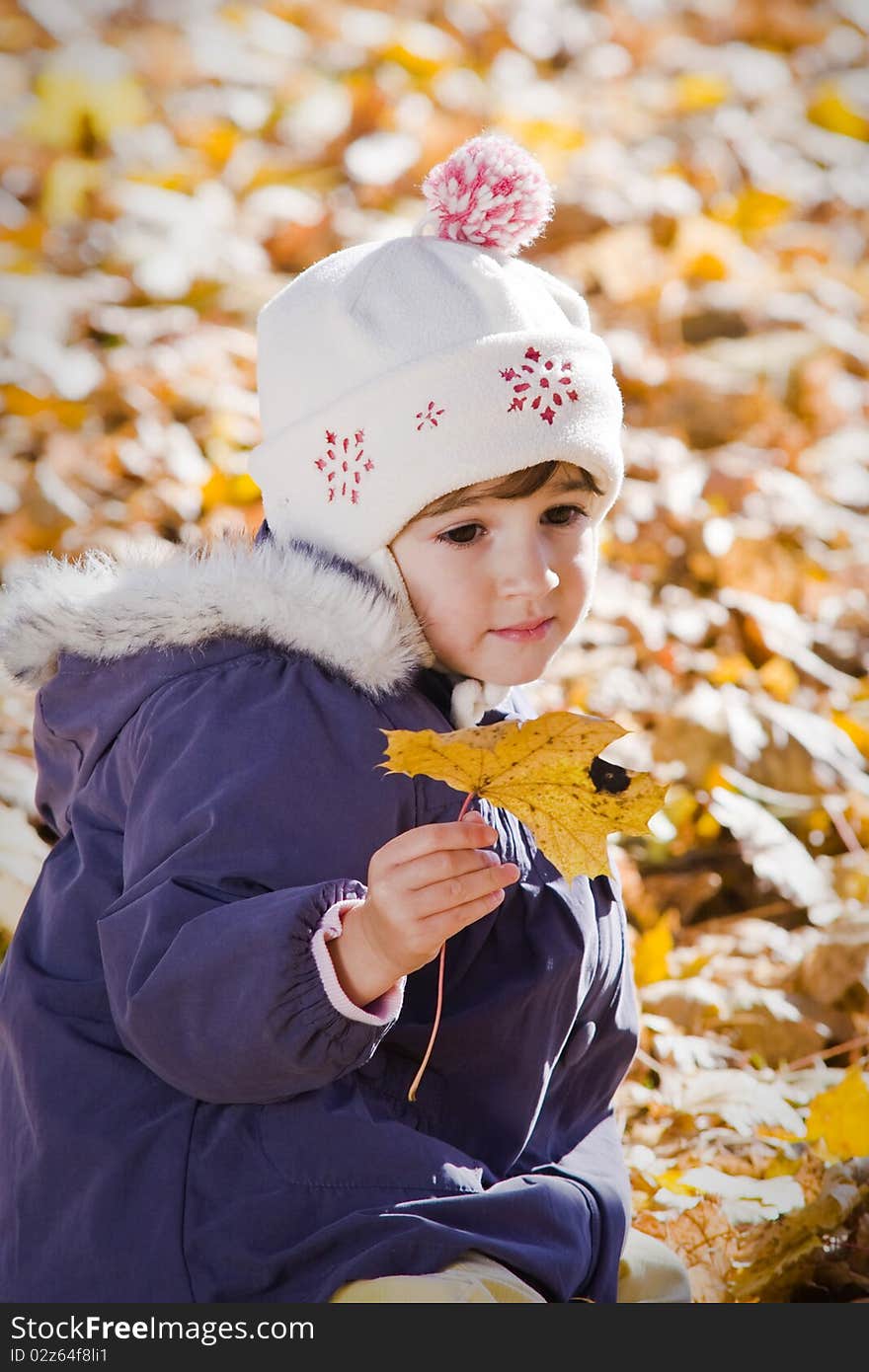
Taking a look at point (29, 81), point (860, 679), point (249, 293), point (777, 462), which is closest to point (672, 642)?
point (860, 679)

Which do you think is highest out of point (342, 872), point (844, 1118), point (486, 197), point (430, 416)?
point (486, 197)

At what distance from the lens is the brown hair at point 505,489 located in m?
1.59

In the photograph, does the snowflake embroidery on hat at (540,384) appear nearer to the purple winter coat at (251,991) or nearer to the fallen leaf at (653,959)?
the purple winter coat at (251,991)

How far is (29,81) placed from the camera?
5547 millimetres

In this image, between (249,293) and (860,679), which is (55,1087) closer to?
(860,679)

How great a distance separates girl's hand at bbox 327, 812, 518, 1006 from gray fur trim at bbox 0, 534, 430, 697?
0.32m

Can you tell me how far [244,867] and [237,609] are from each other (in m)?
0.28

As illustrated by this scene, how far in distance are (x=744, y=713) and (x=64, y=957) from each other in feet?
5.49

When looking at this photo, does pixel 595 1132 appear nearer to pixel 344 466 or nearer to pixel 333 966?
pixel 333 966

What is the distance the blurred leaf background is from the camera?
2.22 m

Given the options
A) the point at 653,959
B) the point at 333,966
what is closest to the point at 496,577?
the point at 333,966

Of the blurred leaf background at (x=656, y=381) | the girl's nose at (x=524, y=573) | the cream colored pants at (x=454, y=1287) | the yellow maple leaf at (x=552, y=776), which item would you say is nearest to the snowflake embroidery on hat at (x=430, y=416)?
the girl's nose at (x=524, y=573)

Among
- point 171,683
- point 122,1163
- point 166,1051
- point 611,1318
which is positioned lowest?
point 611,1318

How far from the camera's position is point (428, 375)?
1.58 meters
